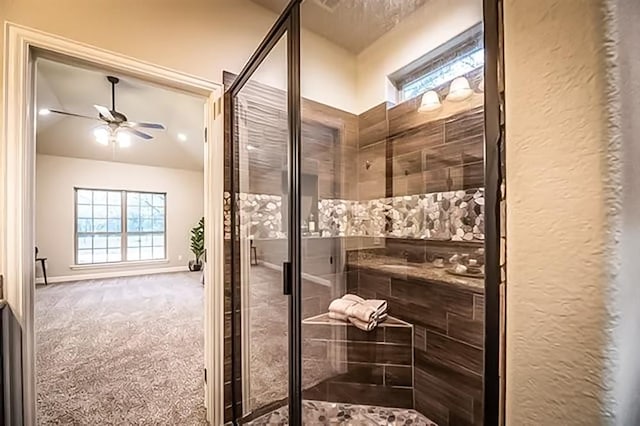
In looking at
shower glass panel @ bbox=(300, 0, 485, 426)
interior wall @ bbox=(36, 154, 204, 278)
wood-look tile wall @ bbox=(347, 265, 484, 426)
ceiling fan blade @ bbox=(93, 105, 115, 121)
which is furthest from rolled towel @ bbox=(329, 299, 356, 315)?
interior wall @ bbox=(36, 154, 204, 278)

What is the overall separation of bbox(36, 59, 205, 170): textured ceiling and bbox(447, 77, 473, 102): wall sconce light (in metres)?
2.52

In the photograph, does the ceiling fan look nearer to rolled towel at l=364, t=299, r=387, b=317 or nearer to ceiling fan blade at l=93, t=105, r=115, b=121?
ceiling fan blade at l=93, t=105, r=115, b=121

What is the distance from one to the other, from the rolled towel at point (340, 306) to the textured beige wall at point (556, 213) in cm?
184

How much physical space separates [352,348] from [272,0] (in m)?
2.53

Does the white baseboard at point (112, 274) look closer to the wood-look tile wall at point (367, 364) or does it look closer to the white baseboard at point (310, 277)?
the white baseboard at point (310, 277)

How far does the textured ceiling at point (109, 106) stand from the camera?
3789mm

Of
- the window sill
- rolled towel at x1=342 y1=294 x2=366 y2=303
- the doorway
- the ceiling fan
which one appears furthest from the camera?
the window sill

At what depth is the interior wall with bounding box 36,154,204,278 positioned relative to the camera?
5.59 meters

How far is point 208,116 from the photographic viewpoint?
1.87 metres

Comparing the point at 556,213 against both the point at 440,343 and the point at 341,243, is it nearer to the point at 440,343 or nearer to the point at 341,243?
the point at 440,343

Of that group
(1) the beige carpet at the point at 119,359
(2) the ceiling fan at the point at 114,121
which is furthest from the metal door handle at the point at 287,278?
(2) the ceiling fan at the point at 114,121

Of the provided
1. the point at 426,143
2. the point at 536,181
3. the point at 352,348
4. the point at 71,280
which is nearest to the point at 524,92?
the point at 536,181

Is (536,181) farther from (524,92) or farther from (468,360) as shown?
(468,360)

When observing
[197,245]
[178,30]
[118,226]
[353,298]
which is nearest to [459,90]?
[353,298]
